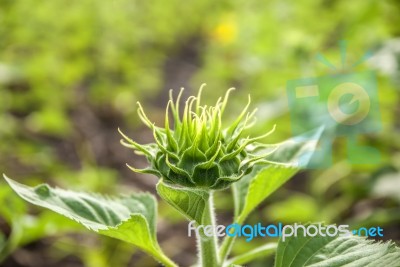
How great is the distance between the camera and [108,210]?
74 centimetres

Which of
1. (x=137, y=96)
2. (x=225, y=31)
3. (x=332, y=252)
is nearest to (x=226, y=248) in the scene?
(x=332, y=252)

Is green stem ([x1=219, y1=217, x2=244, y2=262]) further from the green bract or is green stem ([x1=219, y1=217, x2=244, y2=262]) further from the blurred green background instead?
the blurred green background

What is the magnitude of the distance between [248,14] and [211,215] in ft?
6.77

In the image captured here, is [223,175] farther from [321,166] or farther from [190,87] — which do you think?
[190,87]

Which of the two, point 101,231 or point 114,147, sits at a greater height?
point 114,147

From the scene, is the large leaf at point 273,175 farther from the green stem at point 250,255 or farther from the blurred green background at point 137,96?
the blurred green background at point 137,96

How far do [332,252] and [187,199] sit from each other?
181mm

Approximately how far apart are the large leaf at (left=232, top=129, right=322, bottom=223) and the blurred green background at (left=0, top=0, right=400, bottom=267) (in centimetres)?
33

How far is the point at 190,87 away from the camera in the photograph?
293cm

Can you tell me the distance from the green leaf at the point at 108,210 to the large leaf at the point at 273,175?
13 centimetres

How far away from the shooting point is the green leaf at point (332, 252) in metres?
0.60

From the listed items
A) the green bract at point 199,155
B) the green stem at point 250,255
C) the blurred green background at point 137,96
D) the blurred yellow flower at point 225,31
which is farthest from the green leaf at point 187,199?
the blurred yellow flower at point 225,31

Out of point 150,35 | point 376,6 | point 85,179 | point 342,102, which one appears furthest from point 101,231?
point 150,35

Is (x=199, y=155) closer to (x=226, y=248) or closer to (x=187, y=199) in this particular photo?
(x=187, y=199)
